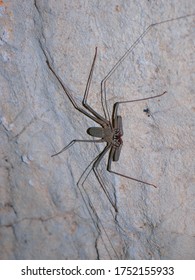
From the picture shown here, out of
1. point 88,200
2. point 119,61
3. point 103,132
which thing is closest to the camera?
point 119,61

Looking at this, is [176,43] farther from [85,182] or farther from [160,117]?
[85,182]

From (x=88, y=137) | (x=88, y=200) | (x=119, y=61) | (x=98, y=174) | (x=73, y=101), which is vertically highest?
(x=119, y=61)

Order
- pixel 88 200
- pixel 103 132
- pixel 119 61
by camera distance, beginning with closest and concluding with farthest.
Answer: pixel 119 61 < pixel 103 132 < pixel 88 200

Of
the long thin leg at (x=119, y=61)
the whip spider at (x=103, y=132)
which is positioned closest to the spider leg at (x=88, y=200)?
the whip spider at (x=103, y=132)

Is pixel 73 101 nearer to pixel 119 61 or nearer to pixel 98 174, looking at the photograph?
pixel 119 61

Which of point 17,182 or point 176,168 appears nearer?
point 176,168

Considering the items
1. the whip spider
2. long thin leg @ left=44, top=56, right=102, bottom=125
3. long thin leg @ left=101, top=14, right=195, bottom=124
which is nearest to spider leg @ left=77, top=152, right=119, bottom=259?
the whip spider

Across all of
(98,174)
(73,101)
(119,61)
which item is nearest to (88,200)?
(98,174)

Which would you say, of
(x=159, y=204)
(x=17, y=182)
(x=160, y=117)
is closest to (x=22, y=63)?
(x=17, y=182)

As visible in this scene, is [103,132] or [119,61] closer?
[119,61]
